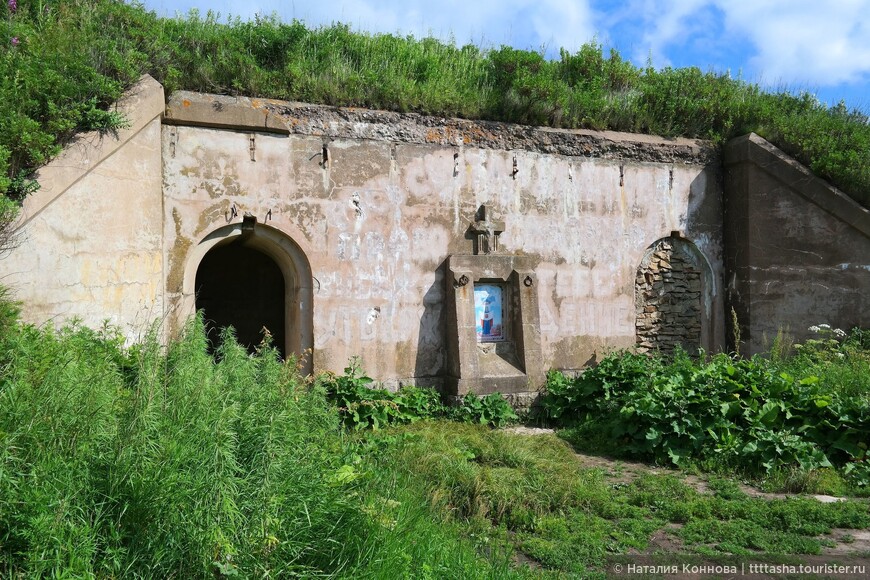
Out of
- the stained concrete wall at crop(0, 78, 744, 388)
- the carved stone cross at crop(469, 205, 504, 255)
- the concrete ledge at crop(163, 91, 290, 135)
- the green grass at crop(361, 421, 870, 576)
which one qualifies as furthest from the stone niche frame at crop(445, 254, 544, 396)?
the concrete ledge at crop(163, 91, 290, 135)

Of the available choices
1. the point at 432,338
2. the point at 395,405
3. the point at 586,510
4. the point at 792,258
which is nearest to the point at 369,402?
the point at 395,405

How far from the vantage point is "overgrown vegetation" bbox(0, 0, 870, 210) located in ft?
24.2

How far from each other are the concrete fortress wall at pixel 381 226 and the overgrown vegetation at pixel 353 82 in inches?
13.5

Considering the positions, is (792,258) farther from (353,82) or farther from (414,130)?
(353,82)

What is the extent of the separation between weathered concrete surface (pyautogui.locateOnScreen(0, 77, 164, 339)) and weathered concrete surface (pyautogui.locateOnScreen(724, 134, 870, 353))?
9.26m

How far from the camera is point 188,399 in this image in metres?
4.57

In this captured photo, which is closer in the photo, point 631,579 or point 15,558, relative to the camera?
point 15,558

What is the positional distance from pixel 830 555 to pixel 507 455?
9.59 ft

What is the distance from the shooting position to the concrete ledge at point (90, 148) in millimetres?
7188

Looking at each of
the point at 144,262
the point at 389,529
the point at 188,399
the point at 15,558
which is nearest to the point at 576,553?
the point at 389,529

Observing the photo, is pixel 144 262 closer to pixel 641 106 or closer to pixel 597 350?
pixel 597 350

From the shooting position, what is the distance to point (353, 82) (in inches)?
387

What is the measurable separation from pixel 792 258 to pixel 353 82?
780 centimetres

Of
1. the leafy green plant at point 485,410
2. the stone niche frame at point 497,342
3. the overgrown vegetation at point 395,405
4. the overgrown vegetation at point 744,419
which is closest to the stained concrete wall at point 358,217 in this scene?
the stone niche frame at point 497,342
